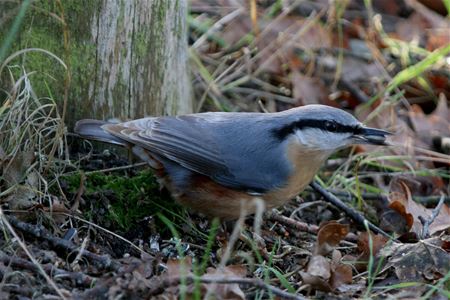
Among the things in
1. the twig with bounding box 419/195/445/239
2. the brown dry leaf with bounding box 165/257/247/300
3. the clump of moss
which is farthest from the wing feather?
the twig with bounding box 419/195/445/239

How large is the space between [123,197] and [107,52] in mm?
739

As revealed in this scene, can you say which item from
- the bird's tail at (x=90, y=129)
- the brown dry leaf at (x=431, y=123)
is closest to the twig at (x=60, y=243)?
the bird's tail at (x=90, y=129)

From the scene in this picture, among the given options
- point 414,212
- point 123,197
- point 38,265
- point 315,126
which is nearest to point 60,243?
point 38,265

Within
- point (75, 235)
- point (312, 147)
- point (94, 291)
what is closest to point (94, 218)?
point (75, 235)

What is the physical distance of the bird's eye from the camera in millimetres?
3932

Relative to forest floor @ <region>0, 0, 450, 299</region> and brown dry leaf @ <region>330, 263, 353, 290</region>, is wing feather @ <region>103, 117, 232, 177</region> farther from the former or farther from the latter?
brown dry leaf @ <region>330, 263, 353, 290</region>

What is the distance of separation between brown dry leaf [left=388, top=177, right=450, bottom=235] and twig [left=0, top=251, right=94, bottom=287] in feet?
6.16

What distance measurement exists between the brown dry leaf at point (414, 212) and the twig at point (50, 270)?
188cm

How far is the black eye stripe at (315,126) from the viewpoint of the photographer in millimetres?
3932

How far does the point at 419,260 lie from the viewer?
3.68 m

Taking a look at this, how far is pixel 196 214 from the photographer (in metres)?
4.27

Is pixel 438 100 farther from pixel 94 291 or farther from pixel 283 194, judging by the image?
pixel 94 291

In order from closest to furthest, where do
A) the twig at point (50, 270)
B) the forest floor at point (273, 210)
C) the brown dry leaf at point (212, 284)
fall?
A: the brown dry leaf at point (212, 284) < the twig at point (50, 270) < the forest floor at point (273, 210)

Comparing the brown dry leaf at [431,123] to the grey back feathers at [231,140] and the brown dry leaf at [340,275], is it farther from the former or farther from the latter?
the brown dry leaf at [340,275]
